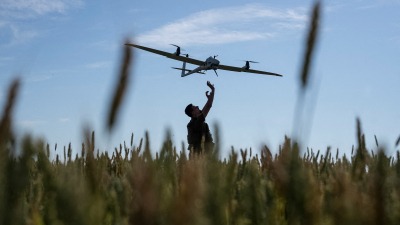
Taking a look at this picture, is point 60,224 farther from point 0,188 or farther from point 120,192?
point 120,192

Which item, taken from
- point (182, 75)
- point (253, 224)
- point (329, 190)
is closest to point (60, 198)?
point (253, 224)

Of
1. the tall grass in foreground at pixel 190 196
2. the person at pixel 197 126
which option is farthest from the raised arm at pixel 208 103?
the tall grass in foreground at pixel 190 196

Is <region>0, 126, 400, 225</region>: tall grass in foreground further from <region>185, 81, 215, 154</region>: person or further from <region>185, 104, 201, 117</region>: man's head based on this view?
<region>185, 104, 201, 117</region>: man's head

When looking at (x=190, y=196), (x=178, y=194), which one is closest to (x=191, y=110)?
(x=178, y=194)

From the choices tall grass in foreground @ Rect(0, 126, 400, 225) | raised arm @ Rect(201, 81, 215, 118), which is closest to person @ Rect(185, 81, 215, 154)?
raised arm @ Rect(201, 81, 215, 118)

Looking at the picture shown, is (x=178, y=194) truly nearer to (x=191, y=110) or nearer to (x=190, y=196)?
(x=190, y=196)

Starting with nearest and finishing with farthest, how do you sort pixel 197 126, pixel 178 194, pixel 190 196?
pixel 190 196
pixel 178 194
pixel 197 126

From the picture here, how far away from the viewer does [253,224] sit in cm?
133

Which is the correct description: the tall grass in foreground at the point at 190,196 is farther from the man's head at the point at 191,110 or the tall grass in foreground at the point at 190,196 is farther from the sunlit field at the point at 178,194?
the man's head at the point at 191,110

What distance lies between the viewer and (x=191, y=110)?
41.0 feet

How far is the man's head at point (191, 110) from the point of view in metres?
12.3

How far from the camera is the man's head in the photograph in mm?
12336

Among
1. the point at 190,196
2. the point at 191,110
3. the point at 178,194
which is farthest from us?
the point at 191,110

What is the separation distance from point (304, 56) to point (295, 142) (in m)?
0.17
